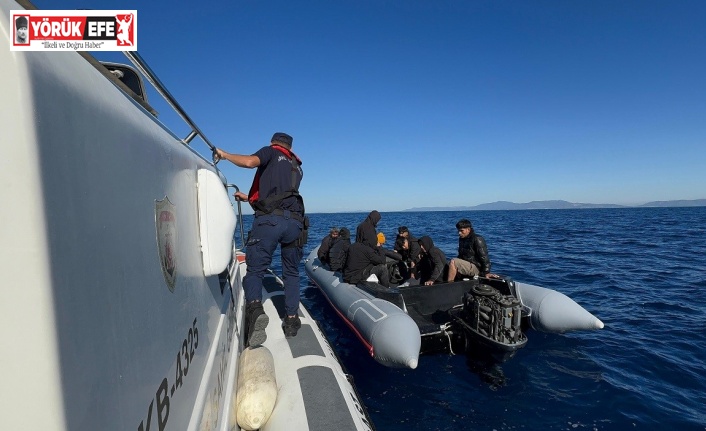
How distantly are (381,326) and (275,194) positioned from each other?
9.65 feet

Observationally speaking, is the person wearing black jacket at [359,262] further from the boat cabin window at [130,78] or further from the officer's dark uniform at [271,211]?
the boat cabin window at [130,78]

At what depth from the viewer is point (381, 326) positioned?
5.24 m

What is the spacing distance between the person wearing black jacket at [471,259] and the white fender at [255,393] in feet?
16.7

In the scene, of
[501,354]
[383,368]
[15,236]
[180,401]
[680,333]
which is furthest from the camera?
[680,333]

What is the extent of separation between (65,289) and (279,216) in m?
2.63

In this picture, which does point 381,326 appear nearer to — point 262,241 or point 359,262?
point 359,262

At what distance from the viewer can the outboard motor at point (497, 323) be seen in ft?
16.1

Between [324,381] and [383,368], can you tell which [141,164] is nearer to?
[324,381]

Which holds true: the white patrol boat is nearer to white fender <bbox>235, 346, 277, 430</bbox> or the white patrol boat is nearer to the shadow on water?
white fender <bbox>235, 346, 277, 430</bbox>

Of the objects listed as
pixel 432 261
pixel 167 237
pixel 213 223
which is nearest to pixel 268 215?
pixel 213 223

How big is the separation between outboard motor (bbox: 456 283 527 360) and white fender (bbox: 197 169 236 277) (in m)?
4.17

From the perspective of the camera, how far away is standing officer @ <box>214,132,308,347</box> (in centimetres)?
331

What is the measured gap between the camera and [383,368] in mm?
5602

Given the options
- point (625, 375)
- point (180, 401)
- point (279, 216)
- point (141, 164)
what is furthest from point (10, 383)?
point (625, 375)
